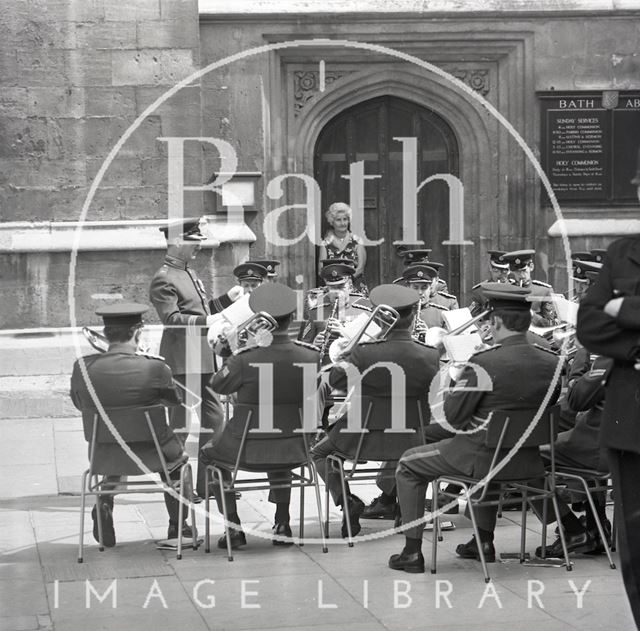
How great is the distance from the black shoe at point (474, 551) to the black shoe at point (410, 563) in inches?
14.3

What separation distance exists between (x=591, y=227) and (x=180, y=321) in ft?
24.0

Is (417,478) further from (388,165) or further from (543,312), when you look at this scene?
(388,165)

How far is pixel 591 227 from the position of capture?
1496 cm

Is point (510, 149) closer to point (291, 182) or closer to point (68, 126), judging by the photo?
point (291, 182)

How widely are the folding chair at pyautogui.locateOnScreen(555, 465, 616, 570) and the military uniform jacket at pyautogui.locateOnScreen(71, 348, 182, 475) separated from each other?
2.16 metres

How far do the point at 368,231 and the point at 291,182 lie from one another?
1078mm

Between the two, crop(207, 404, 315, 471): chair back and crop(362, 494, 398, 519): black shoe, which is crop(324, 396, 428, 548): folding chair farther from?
crop(362, 494, 398, 519): black shoe

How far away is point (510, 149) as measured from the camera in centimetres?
1516

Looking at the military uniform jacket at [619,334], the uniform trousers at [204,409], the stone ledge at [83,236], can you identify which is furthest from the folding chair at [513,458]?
the stone ledge at [83,236]

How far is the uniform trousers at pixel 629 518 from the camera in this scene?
495 centimetres

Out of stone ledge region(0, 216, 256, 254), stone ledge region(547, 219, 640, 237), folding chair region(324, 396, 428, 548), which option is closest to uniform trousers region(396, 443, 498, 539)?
folding chair region(324, 396, 428, 548)

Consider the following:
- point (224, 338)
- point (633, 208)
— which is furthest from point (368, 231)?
point (224, 338)

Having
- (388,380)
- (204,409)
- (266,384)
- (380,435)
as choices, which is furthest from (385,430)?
(204,409)

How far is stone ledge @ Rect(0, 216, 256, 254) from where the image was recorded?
12.9 m
